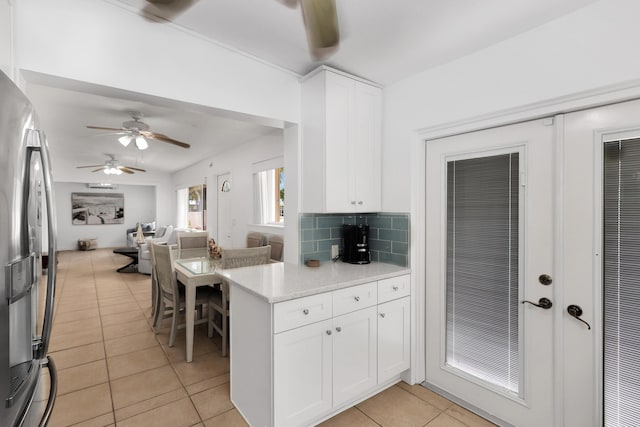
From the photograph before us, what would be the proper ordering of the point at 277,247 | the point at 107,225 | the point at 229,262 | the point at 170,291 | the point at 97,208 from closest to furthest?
the point at 229,262
the point at 170,291
the point at 277,247
the point at 97,208
the point at 107,225

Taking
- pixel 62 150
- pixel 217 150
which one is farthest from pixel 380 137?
pixel 62 150

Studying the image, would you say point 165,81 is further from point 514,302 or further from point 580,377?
point 580,377

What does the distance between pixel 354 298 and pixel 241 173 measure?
384cm

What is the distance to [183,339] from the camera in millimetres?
3057

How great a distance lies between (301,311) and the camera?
1685 millimetres

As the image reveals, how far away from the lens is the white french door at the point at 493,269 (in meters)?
1.74

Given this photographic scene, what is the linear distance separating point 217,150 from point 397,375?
490 centimetres

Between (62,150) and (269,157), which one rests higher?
(62,150)

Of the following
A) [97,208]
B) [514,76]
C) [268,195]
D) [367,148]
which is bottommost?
[97,208]

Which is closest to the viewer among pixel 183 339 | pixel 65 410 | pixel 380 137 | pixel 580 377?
pixel 580 377

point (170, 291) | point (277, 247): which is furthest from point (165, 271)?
point (277, 247)

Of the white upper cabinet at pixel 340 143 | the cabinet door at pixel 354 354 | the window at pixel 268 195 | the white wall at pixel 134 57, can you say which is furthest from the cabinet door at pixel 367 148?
the window at pixel 268 195

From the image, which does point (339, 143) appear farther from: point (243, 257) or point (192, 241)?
point (192, 241)

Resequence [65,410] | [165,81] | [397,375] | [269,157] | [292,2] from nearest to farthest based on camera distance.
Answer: [292,2]
[165,81]
[65,410]
[397,375]
[269,157]
